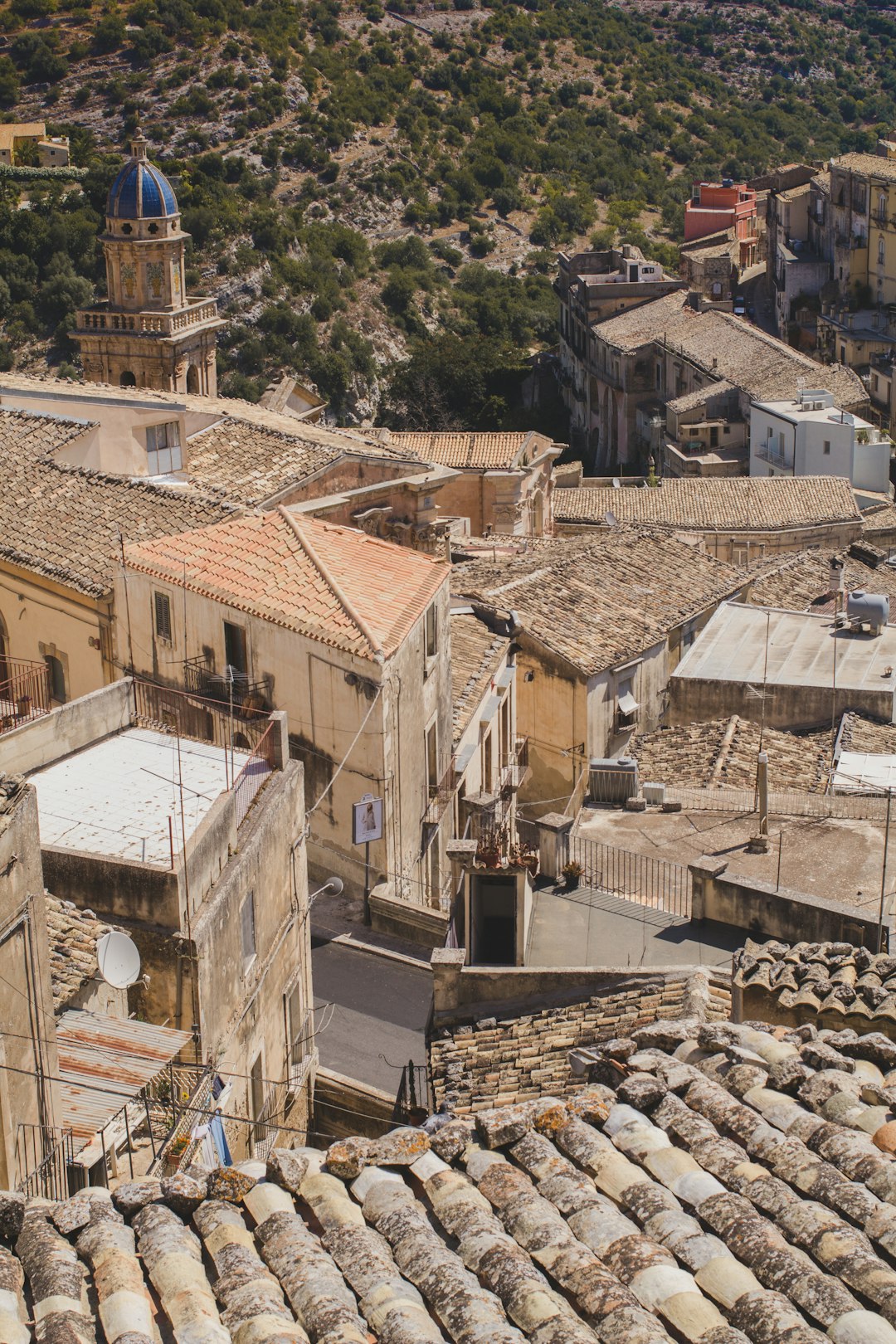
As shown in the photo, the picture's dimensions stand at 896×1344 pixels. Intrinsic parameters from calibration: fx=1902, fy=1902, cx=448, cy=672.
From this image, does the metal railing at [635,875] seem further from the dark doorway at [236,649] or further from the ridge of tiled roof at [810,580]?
the ridge of tiled roof at [810,580]

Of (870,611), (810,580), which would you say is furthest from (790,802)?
(810,580)

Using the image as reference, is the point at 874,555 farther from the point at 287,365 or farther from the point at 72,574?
the point at 287,365

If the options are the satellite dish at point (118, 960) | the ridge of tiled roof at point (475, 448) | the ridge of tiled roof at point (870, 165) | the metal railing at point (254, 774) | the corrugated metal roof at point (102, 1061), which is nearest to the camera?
the corrugated metal roof at point (102, 1061)

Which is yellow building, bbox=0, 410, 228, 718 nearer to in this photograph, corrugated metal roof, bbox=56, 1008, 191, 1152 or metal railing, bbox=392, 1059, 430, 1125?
metal railing, bbox=392, 1059, 430, 1125

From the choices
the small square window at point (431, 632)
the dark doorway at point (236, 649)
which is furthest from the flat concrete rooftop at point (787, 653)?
the dark doorway at point (236, 649)

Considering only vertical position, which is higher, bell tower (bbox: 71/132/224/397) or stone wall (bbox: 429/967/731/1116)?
bell tower (bbox: 71/132/224/397)

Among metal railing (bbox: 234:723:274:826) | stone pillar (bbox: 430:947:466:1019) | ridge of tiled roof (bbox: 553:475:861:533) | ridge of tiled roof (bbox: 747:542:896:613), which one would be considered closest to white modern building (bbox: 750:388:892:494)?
ridge of tiled roof (bbox: 553:475:861:533)

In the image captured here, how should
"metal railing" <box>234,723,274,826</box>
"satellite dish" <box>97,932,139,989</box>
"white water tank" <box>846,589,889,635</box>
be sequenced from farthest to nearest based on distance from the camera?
"white water tank" <box>846,589,889,635</box>, "metal railing" <box>234,723,274,826</box>, "satellite dish" <box>97,932,139,989</box>
